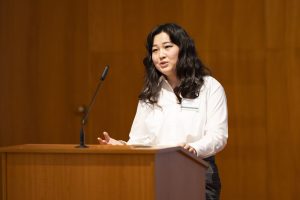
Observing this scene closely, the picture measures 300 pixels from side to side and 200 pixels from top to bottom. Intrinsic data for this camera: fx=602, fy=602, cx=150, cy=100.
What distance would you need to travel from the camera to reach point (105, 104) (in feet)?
17.0

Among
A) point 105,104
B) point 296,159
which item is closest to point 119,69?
point 105,104

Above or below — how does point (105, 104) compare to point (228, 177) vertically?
above

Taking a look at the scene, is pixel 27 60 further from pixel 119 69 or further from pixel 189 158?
pixel 189 158

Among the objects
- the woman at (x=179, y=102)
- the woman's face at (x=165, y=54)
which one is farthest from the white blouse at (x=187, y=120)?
the woman's face at (x=165, y=54)

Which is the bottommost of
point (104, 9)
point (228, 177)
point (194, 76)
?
point (228, 177)

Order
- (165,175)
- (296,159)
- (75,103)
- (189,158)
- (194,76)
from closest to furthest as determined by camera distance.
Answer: (165,175) < (189,158) < (194,76) < (296,159) < (75,103)

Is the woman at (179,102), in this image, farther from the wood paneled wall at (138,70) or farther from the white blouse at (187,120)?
the wood paneled wall at (138,70)

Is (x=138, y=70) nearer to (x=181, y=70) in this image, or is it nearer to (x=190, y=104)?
(x=181, y=70)

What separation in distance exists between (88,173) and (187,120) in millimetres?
1058

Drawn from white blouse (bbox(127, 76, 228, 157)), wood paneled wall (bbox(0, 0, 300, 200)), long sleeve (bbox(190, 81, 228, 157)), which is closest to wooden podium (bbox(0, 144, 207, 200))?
long sleeve (bbox(190, 81, 228, 157))

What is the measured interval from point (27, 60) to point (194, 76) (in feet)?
7.50

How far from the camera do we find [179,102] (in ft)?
11.0

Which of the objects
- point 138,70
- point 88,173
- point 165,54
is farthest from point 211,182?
point 138,70

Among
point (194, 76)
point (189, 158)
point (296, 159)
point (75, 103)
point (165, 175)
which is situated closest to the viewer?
point (165, 175)
